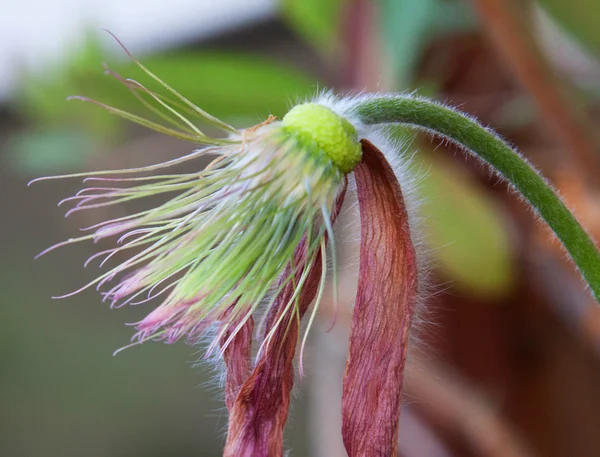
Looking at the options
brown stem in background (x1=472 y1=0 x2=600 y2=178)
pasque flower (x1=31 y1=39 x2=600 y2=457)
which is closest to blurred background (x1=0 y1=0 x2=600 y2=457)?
brown stem in background (x1=472 y1=0 x2=600 y2=178)

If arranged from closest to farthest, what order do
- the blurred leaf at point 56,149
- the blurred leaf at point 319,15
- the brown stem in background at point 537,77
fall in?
the brown stem in background at point 537,77
the blurred leaf at point 319,15
the blurred leaf at point 56,149

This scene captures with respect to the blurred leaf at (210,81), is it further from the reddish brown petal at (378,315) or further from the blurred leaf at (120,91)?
the reddish brown petal at (378,315)

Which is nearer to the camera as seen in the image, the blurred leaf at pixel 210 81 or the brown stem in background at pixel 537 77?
the brown stem in background at pixel 537 77

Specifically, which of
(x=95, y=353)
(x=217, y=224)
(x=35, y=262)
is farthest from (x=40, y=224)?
(x=217, y=224)

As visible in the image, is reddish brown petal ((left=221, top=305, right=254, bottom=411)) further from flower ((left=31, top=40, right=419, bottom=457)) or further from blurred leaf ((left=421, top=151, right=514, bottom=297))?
blurred leaf ((left=421, top=151, right=514, bottom=297))

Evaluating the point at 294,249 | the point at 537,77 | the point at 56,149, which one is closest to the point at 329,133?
the point at 294,249

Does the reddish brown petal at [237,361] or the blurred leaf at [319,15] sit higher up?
the blurred leaf at [319,15]

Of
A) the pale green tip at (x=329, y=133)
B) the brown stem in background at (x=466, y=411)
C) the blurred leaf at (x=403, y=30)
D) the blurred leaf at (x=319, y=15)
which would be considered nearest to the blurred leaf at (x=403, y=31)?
the blurred leaf at (x=403, y=30)
